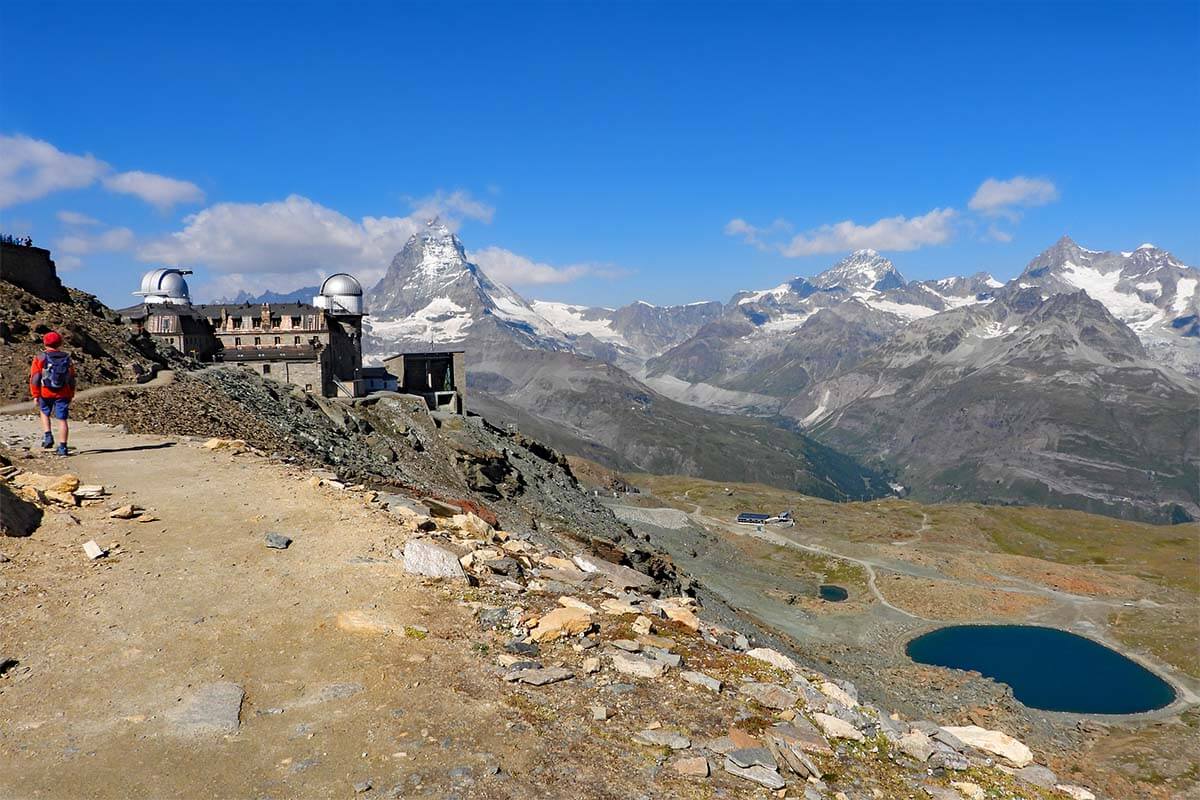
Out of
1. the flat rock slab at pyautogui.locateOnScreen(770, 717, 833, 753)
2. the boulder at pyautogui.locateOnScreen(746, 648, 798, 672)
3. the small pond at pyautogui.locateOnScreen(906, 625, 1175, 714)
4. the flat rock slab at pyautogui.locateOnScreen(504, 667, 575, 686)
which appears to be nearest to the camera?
the flat rock slab at pyautogui.locateOnScreen(770, 717, 833, 753)

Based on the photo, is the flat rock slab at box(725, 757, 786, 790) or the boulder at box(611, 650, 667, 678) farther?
the boulder at box(611, 650, 667, 678)

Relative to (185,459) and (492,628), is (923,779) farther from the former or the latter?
(185,459)

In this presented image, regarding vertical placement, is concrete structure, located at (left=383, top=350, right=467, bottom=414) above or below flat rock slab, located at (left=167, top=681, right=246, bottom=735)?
above

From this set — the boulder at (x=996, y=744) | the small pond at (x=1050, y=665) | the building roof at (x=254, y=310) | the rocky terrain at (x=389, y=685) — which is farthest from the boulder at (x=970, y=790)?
the building roof at (x=254, y=310)

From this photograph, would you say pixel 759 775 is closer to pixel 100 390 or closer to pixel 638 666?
pixel 638 666

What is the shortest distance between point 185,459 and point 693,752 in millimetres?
27195

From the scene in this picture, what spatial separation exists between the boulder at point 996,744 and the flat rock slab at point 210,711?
16.0m

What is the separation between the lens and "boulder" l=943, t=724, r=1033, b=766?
53.3 feet

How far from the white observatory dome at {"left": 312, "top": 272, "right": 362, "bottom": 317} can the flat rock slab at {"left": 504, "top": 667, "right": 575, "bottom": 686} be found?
4949 inches

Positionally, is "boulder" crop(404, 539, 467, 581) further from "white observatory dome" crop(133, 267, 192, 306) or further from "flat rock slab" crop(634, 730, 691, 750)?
"white observatory dome" crop(133, 267, 192, 306)

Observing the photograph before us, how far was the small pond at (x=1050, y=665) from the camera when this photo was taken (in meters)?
88.2

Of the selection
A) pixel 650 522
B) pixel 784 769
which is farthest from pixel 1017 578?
pixel 784 769

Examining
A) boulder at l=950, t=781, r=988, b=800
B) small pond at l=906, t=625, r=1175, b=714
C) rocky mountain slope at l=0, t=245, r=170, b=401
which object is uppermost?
rocky mountain slope at l=0, t=245, r=170, b=401

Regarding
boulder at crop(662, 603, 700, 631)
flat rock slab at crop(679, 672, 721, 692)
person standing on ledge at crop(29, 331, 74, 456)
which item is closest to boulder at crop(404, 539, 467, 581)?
boulder at crop(662, 603, 700, 631)
